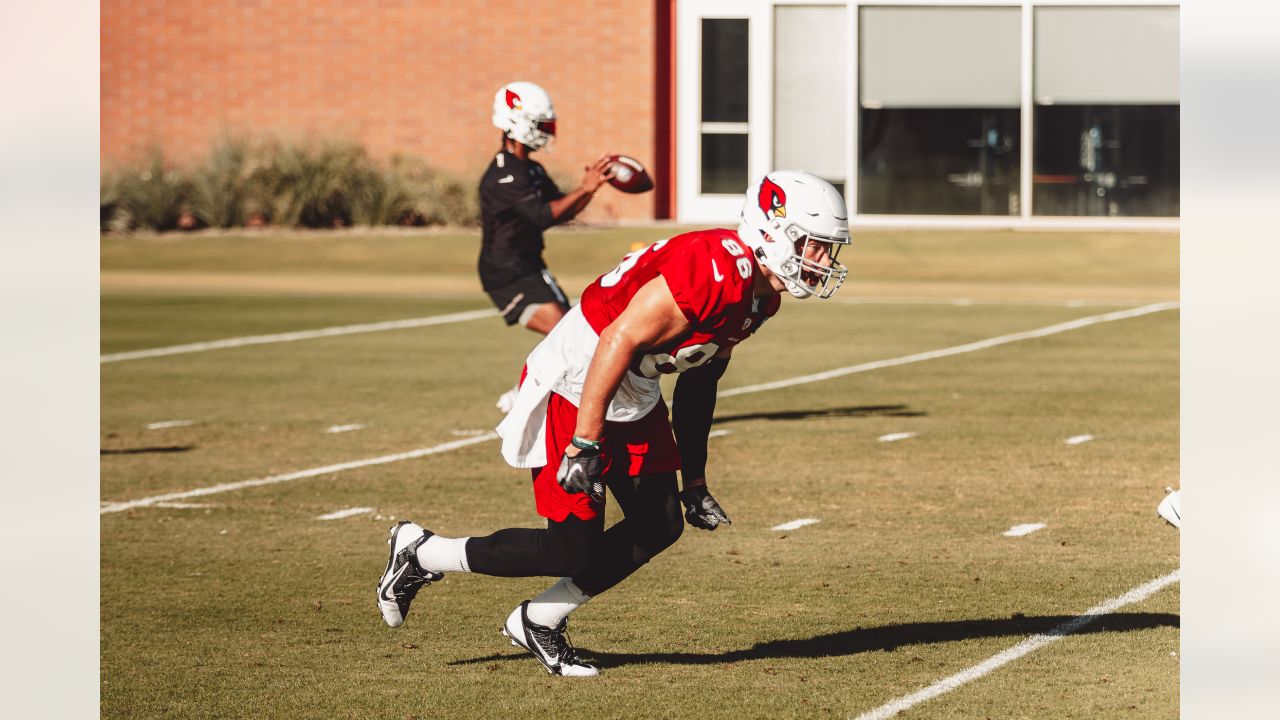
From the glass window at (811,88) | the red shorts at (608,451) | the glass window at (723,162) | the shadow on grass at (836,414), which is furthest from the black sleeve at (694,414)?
the glass window at (723,162)

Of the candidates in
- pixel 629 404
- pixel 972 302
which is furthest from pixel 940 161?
pixel 629 404

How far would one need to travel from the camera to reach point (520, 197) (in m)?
11.5

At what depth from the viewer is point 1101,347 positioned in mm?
16812

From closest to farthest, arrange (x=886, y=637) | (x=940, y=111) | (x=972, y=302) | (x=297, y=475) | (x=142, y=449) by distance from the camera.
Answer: (x=886, y=637) < (x=297, y=475) < (x=142, y=449) < (x=972, y=302) < (x=940, y=111)

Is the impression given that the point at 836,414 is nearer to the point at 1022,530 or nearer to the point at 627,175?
the point at 627,175

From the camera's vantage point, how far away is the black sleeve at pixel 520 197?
37.5ft

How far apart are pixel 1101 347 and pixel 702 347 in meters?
12.0

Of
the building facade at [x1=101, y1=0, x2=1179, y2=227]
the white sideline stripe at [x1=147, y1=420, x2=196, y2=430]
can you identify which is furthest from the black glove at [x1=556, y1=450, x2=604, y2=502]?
the building facade at [x1=101, y1=0, x2=1179, y2=227]

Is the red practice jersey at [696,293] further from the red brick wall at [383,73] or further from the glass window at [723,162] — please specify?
the glass window at [723,162]

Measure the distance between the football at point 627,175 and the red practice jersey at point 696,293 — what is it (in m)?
3.60

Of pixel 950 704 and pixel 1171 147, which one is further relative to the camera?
pixel 1171 147

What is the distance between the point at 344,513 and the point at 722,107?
23423 mm
